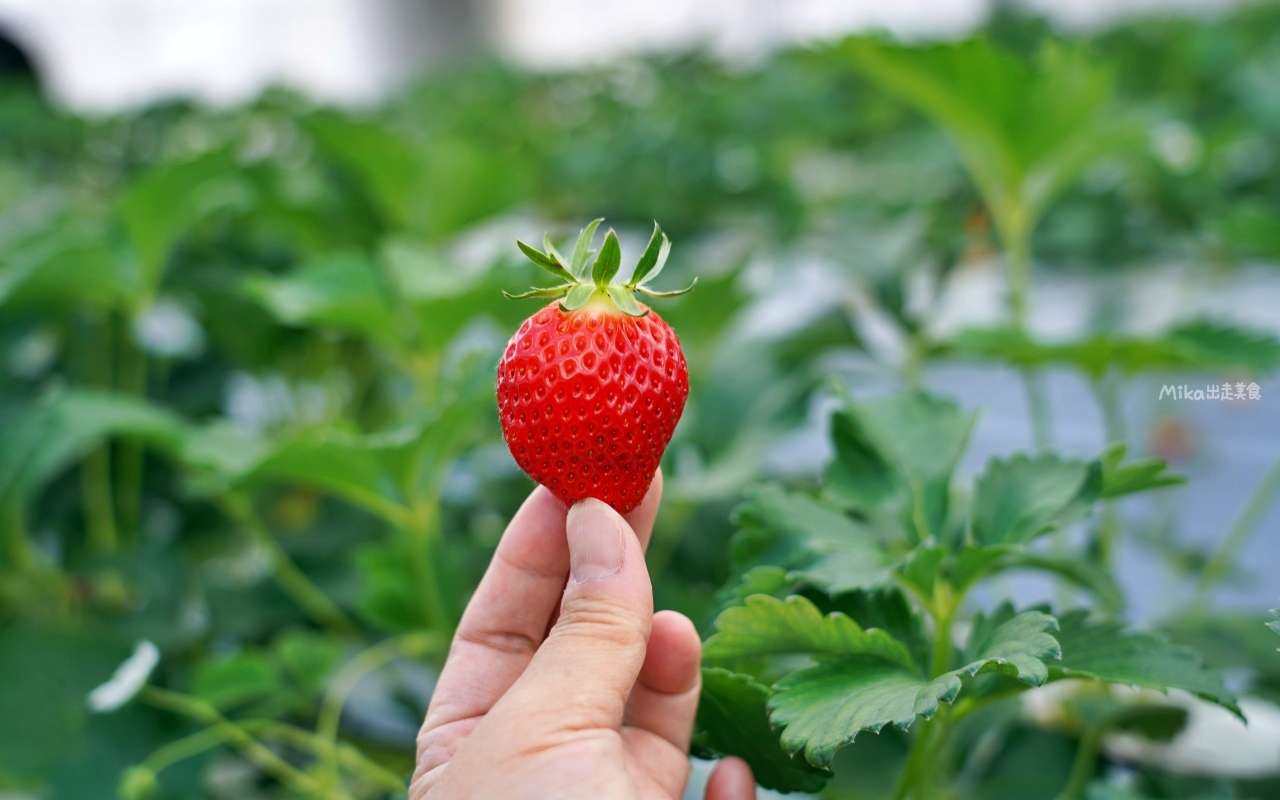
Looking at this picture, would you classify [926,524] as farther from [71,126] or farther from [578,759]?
[71,126]

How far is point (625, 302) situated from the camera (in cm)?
31

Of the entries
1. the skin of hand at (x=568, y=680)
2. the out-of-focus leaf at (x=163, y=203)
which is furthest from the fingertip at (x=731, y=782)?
the out-of-focus leaf at (x=163, y=203)

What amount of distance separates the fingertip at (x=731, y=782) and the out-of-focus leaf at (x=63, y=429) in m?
0.38

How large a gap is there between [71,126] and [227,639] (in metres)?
1.44

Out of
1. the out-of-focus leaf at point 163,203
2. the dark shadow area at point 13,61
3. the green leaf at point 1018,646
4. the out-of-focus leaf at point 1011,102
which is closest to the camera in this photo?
the green leaf at point 1018,646

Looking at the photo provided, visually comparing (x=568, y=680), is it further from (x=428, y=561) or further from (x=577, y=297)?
(x=428, y=561)

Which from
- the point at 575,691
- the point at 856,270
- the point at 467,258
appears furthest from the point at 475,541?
the point at 467,258

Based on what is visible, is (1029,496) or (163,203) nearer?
(1029,496)

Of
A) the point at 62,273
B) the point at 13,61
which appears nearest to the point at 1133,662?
the point at 62,273

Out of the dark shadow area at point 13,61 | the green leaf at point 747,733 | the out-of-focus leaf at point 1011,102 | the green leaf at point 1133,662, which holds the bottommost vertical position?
the green leaf at point 747,733

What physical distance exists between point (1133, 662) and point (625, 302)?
19 centimetres

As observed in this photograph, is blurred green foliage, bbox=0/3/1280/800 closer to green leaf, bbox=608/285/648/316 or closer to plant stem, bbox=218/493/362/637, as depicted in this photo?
plant stem, bbox=218/493/362/637

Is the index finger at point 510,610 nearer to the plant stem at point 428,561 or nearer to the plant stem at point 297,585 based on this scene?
the plant stem at point 428,561

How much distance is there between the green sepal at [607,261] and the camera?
304 millimetres
